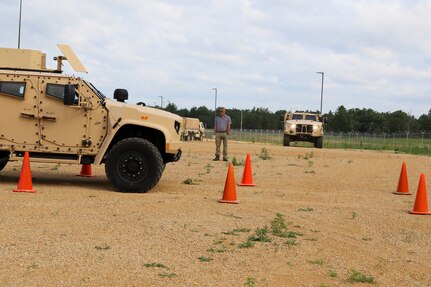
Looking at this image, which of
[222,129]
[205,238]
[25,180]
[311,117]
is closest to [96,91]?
[25,180]

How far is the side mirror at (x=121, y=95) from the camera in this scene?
12.4 metres

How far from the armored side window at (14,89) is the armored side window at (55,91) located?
0.45m

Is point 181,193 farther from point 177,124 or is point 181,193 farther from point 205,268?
point 205,268

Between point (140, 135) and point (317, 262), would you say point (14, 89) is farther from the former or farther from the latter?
point (317, 262)

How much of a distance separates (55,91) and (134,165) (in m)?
1.99

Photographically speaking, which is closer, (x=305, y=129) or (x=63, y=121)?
(x=63, y=121)

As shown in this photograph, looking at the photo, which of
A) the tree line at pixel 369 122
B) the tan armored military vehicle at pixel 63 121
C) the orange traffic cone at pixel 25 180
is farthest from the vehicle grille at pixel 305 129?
the tree line at pixel 369 122

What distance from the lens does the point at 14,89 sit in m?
11.4

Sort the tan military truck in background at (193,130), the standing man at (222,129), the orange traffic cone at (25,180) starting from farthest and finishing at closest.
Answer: the tan military truck in background at (193,130), the standing man at (222,129), the orange traffic cone at (25,180)

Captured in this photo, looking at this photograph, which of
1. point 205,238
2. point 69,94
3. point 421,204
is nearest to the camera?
point 205,238

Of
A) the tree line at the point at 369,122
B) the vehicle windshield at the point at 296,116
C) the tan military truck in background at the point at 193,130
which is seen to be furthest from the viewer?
the tree line at the point at 369,122

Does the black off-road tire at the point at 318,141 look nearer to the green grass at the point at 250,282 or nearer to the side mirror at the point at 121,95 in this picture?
the side mirror at the point at 121,95

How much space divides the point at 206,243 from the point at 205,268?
1.02 m

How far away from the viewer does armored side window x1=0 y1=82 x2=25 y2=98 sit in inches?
448
